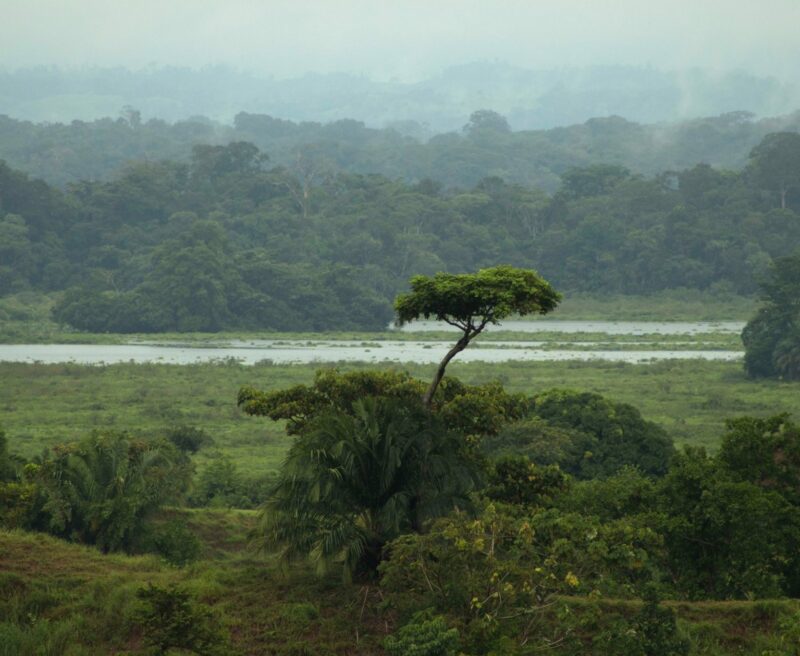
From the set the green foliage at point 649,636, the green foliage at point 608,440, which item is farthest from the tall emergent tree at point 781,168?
the green foliage at point 649,636

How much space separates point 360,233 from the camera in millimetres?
104062

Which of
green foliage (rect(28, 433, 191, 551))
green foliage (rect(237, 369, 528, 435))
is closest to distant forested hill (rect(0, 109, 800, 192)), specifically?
green foliage (rect(28, 433, 191, 551))

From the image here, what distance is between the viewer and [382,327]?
8556 cm

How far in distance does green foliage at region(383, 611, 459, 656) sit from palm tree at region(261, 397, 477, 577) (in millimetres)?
2096

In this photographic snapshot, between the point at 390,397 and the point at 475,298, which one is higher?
the point at 475,298

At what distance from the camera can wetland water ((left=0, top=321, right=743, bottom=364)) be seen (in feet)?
202

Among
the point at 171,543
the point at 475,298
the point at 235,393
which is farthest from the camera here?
the point at 235,393

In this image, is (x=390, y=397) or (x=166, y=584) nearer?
(x=166, y=584)

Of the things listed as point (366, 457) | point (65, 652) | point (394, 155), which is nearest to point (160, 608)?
point (65, 652)

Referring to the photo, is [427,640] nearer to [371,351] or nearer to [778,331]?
Result: [778,331]

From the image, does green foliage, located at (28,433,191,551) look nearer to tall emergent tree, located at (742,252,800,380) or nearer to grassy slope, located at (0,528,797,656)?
grassy slope, located at (0,528,797,656)

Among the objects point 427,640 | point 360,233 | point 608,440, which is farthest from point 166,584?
point 360,233

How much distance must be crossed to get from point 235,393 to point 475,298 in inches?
1229

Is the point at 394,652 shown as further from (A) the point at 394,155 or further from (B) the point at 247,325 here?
(A) the point at 394,155
